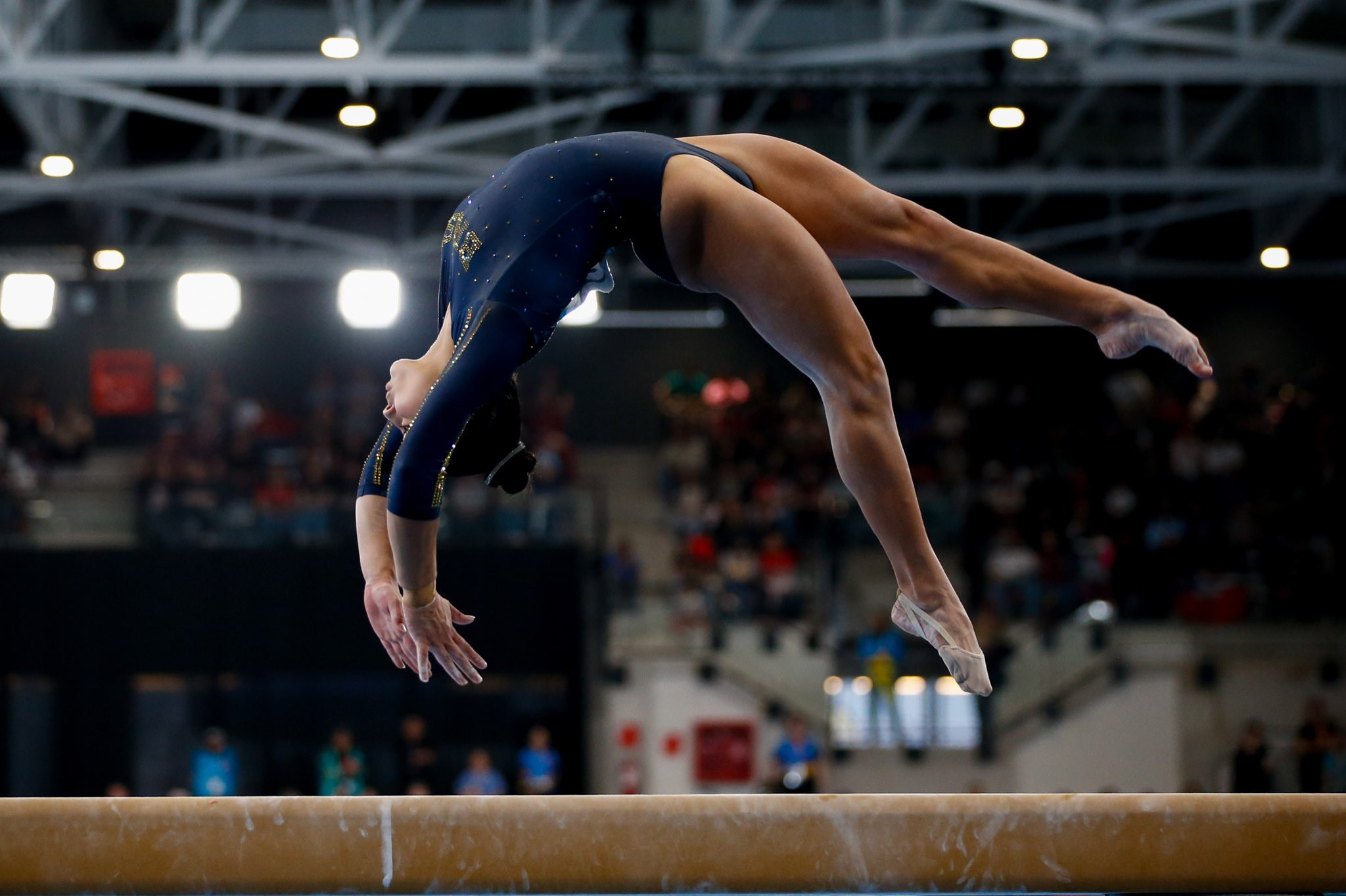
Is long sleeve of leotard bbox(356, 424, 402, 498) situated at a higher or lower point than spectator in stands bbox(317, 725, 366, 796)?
higher

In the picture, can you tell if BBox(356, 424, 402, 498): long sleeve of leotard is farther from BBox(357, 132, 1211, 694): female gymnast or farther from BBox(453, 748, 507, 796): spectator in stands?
BBox(453, 748, 507, 796): spectator in stands

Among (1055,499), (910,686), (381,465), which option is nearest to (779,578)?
(910,686)

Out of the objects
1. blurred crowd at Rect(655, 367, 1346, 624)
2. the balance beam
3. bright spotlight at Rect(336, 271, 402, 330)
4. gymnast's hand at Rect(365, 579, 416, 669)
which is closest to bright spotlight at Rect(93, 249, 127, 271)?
bright spotlight at Rect(336, 271, 402, 330)

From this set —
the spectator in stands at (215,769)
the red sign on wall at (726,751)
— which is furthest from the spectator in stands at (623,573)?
the spectator in stands at (215,769)

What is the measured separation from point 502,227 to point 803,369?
0.73 metres

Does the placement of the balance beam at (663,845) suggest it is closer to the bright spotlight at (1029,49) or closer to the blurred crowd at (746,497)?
the bright spotlight at (1029,49)

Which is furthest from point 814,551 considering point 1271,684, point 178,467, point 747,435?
point 178,467

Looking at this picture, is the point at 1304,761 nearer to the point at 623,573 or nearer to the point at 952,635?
the point at 623,573

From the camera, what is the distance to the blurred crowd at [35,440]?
48.2 feet

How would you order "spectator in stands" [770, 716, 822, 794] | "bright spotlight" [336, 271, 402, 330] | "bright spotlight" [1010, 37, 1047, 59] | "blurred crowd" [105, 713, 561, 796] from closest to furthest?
1. "bright spotlight" [1010, 37, 1047, 59]
2. "spectator in stands" [770, 716, 822, 794]
3. "blurred crowd" [105, 713, 561, 796]
4. "bright spotlight" [336, 271, 402, 330]

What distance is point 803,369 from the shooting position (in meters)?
3.27

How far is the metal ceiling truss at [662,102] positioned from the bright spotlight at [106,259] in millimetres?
257

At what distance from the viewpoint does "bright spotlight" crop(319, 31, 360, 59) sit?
9.59 metres

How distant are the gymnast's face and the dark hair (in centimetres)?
13
